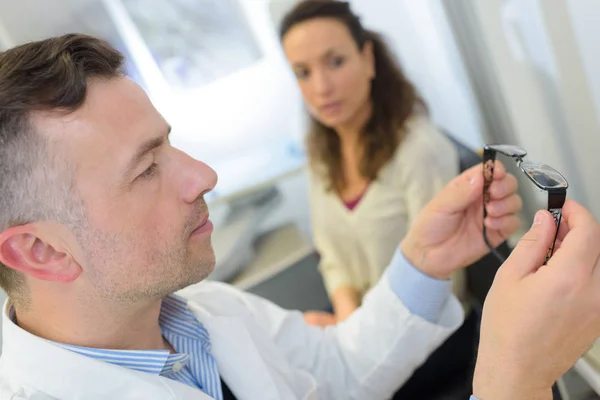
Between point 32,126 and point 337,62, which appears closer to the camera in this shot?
point 32,126

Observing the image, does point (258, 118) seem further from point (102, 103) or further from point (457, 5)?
point (102, 103)

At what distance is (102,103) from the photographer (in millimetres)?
692

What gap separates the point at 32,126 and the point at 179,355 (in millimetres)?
398

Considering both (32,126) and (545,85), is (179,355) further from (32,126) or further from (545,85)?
(545,85)

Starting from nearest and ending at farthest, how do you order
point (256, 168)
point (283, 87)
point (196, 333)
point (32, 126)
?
point (32, 126) → point (196, 333) → point (256, 168) → point (283, 87)

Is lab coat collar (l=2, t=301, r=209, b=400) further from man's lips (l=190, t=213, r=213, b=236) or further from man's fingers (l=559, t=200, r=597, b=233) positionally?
man's fingers (l=559, t=200, r=597, b=233)

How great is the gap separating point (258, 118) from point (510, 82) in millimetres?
1122

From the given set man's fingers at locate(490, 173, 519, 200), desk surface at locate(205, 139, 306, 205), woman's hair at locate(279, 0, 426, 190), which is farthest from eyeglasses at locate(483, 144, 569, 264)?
desk surface at locate(205, 139, 306, 205)

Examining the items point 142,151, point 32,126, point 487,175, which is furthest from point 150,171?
point 487,175

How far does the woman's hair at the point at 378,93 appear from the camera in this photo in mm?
1300

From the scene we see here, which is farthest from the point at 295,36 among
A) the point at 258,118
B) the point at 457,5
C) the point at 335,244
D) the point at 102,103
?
the point at 258,118

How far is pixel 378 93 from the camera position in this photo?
1.39 meters

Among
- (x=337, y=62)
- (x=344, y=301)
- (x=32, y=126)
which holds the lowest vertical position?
(x=344, y=301)

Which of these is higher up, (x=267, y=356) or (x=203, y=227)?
(x=203, y=227)
